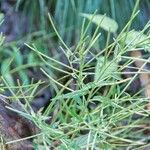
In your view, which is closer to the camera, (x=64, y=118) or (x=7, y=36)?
(x=64, y=118)

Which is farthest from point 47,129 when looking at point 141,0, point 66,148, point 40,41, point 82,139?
point 141,0

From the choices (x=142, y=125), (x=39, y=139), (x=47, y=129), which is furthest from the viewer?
(x=142, y=125)

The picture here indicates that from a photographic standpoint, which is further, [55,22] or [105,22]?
[55,22]

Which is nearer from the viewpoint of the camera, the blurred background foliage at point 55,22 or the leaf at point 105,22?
the leaf at point 105,22

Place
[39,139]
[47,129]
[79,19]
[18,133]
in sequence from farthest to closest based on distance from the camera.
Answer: [79,19]
[18,133]
[39,139]
[47,129]

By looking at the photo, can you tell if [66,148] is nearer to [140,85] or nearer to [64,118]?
[64,118]

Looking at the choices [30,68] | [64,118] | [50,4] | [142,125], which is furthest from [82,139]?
[50,4]

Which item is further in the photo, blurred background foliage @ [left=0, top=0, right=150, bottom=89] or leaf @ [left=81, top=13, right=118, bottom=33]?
blurred background foliage @ [left=0, top=0, right=150, bottom=89]

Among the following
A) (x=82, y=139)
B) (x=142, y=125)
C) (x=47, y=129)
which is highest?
(x=47, y=129)

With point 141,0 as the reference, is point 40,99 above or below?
below

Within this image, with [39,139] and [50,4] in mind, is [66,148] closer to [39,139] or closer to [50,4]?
[39,139]
